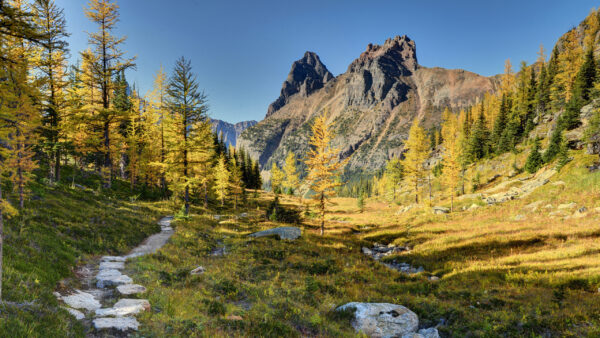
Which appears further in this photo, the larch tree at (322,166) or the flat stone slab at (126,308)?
the larch tree at (322,166)

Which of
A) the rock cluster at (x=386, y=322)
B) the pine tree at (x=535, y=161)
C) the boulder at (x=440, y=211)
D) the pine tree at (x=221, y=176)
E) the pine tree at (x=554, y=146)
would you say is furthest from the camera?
the pine tree at (x=535, y=161)

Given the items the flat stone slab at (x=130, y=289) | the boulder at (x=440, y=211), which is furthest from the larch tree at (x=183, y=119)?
the boulder at (x=440, y=211)

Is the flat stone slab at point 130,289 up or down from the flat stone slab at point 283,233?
up

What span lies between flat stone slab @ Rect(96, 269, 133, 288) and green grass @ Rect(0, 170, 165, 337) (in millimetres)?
918

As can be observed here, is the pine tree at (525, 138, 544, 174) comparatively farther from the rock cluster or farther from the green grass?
the green grass

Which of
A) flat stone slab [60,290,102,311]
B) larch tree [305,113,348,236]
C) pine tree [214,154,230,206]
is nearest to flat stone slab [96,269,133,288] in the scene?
flat stone slab [60,290,102,311]

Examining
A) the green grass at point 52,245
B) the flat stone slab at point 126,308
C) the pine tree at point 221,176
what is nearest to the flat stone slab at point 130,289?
the flat stone slab at point 126,308

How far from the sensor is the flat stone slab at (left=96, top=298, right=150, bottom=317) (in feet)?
20.1

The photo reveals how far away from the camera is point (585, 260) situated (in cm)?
1158

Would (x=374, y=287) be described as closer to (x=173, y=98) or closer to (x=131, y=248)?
(x=131, y=248)

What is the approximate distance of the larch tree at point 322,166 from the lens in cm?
2408

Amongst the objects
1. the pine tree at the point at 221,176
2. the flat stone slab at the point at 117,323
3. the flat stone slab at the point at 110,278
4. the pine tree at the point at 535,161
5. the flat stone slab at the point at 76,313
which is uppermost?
the pine tree at the point at 535,161

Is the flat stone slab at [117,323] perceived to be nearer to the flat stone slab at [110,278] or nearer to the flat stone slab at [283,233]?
the flat stone slab at [110,278]

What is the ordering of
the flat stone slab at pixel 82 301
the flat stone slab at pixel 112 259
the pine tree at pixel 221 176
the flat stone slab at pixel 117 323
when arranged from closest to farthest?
A: the flat stone slab at pixel 117 323
the flat stone slab at pixel 82 301
the flat stone slab at pixel 112 259
the pine tree at pixel 221 176
